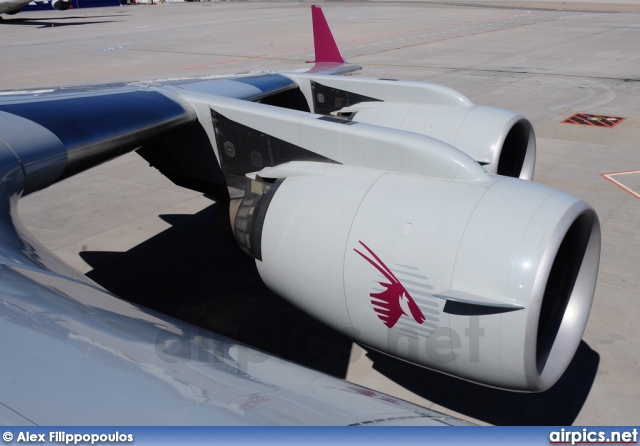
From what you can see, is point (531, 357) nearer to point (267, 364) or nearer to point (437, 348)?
point (437, 348)

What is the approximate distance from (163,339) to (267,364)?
0.53 metres

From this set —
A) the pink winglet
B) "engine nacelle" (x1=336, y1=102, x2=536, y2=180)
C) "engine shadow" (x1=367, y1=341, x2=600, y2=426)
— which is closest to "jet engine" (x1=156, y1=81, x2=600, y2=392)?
"engine shadow" (x1=367, y1=341, x2=600, y2=426)

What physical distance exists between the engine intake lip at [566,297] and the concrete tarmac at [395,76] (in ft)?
3.97

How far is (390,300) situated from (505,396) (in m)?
2.13

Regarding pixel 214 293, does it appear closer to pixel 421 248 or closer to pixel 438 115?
pixel 438 115

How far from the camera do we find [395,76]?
24078 mm

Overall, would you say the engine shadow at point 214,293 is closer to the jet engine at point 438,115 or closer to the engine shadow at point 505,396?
the engine shadow at point 505,396

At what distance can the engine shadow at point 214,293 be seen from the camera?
23.3 feet

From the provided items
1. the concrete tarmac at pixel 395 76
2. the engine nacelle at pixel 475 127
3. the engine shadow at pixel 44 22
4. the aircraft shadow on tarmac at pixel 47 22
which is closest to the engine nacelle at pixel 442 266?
the concrete tarmac at pixel 395 76

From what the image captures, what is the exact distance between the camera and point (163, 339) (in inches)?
126

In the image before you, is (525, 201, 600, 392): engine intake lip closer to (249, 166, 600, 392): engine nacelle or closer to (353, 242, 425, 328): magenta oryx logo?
(249, 166, 600, 392): engine nacelle

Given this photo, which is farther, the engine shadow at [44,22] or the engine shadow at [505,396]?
the engine shadow at [44,22]

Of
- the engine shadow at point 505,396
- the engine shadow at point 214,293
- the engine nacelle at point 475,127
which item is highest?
the engine nacelle at point 475,127

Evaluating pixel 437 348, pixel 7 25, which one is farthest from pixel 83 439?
pixel 7 25
